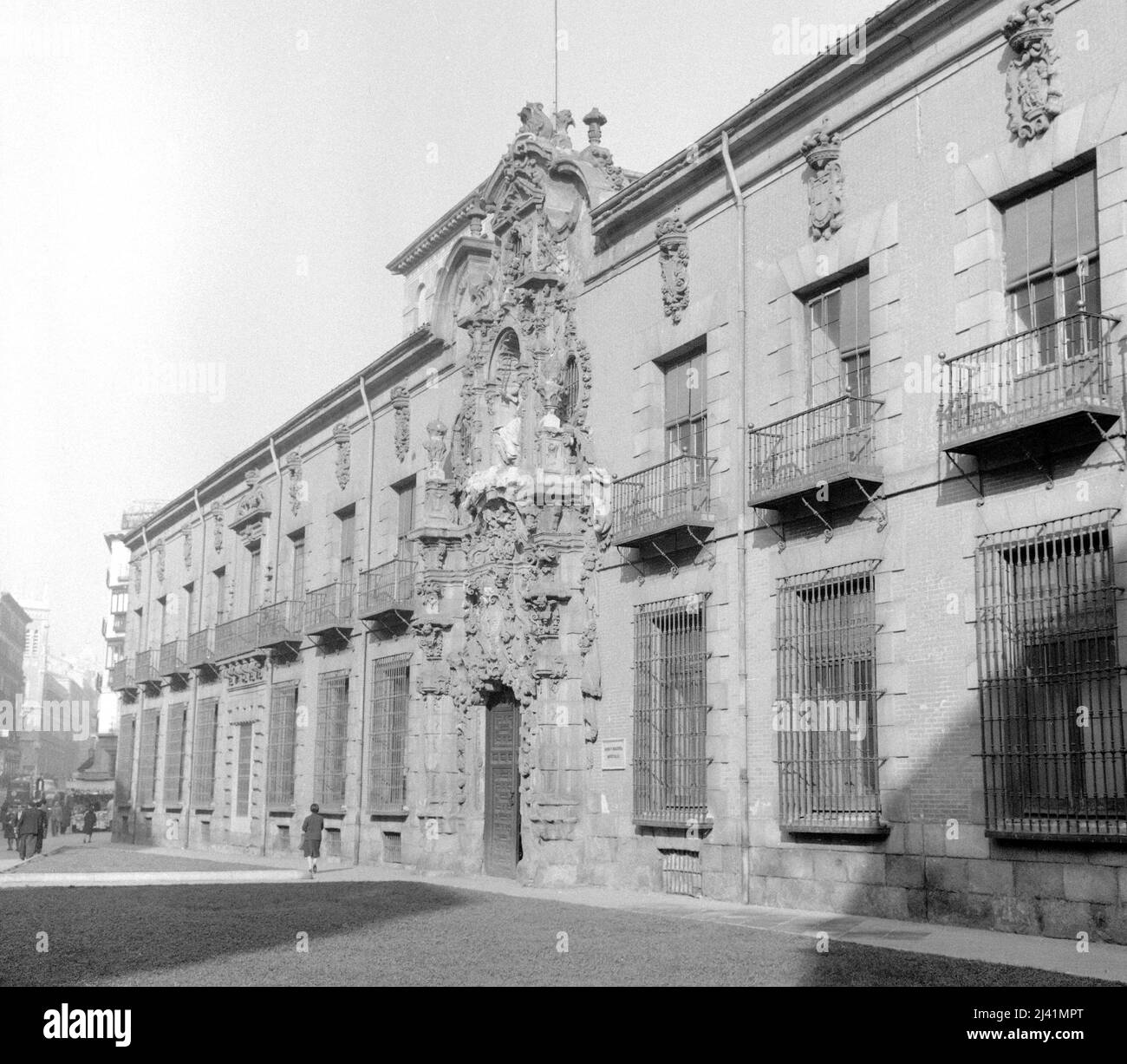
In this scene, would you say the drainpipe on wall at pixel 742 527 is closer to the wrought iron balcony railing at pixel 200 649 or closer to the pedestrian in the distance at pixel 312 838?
the pedestrian in the distance at pixel 312 838

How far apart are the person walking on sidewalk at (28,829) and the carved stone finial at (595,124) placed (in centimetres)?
1913

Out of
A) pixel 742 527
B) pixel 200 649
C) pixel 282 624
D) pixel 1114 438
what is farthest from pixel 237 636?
pixel 1114 438

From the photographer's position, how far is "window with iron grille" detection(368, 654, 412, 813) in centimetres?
2683

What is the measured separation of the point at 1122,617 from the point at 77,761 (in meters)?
145

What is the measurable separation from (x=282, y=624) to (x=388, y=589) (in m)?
5.93

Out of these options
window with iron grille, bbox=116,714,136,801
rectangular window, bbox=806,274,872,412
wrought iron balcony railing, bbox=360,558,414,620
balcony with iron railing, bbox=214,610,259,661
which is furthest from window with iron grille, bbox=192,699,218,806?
rectangular window, bbox=806,274,872,412

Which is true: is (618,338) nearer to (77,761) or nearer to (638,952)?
(638,952)

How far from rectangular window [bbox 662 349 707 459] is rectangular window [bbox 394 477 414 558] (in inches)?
360

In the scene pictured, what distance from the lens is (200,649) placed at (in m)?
38.7

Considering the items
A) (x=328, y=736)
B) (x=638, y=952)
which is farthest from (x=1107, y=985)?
(x=328, y=736)

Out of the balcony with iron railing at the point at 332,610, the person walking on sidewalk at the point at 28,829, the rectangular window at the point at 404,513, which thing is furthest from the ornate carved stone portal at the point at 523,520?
the person walking on sidewalk at the point at 28,829

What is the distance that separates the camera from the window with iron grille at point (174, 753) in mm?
40562

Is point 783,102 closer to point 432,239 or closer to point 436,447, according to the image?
point 436,447

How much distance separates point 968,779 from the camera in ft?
45.7
